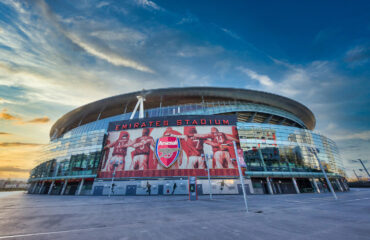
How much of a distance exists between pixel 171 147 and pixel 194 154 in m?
5.99

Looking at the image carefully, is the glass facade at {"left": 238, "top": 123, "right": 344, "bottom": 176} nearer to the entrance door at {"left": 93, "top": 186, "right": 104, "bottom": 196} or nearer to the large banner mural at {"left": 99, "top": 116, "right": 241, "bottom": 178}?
the large banner mural at {"left": 99, "top": 116, "right": 241, "bottom": 178}

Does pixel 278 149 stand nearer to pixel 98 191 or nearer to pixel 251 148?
pixel 251 148

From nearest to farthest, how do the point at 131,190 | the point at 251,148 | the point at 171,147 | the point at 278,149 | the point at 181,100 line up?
the point at 131,190 < the point at 171,147 < the point at 251,148 < the point at 278,149 < the point at 181,100

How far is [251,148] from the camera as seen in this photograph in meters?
39.3

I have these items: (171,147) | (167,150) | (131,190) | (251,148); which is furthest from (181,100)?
(131,190)

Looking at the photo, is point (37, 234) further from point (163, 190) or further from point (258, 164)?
point (258, 164)

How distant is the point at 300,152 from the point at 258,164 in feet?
44.2

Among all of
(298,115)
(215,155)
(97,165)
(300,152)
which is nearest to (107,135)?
(97,165)

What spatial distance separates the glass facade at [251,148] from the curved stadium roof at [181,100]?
284 centimetres

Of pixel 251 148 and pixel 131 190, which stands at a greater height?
pixel 251 148

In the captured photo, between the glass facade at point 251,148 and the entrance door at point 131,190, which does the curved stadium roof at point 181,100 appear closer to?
the glass facade at point 251,148

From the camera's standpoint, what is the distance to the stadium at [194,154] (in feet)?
119

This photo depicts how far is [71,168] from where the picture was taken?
45.8 m

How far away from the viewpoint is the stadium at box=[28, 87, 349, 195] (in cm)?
3619
